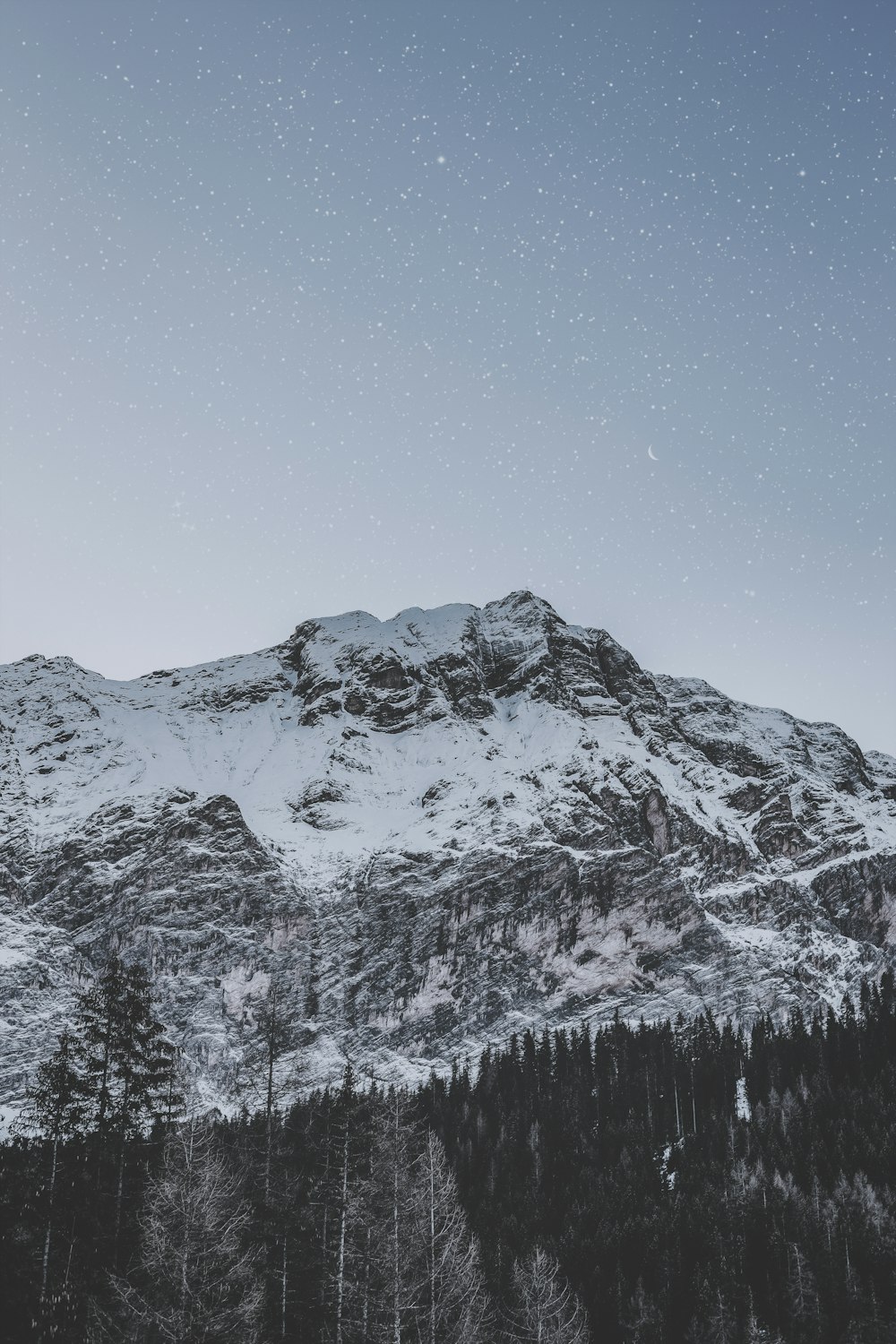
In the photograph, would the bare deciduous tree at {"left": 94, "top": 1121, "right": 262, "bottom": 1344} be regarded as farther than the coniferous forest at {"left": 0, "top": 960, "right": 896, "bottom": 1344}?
No

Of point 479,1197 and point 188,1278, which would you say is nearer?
point 188,1278

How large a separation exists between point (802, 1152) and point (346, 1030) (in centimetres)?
10126

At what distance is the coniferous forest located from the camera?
26.6m

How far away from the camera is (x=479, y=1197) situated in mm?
84938

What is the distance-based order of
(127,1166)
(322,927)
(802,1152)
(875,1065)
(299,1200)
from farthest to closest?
(322,927) → (875,1065) → (802,1152) → (299,1200) → (127,1166)

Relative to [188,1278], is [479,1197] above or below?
below

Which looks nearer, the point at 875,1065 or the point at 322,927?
the point at 875,1065

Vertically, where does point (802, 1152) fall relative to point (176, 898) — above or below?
below

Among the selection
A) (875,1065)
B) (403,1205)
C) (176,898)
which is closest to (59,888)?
(176,898)

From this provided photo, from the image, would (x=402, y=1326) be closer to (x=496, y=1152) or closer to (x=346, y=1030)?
(x=496, y=1152)

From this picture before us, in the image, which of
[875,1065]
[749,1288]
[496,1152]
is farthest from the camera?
[875,1065]

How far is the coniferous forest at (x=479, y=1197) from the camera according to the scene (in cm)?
2664

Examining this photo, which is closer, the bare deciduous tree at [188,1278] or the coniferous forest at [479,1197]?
the bare deciduous tree at [188,1278]

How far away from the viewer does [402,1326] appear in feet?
88.5
